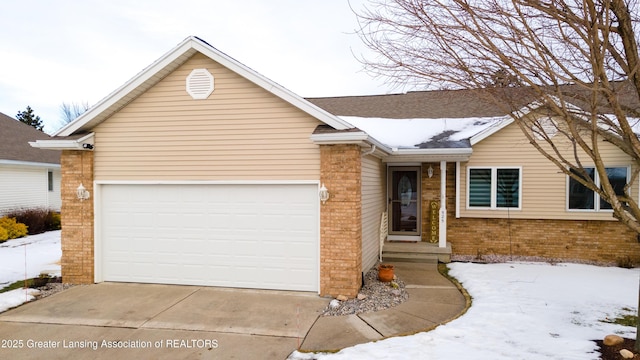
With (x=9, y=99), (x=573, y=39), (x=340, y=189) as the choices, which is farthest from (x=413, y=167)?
(x=9, y=99)

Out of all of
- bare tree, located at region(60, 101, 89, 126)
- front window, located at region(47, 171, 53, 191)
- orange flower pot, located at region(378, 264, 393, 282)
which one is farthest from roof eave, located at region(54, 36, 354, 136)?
bare tree, located at region(60, 101, 89, 126)

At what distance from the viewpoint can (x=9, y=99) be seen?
135 feet

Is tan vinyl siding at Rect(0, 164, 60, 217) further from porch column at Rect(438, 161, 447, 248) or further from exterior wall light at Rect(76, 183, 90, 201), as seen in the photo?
porch column at Rect(438, 161, 447, 248)

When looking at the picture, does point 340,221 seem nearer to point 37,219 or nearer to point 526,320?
point 526,320

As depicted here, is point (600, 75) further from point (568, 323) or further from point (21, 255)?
point (21, 255)

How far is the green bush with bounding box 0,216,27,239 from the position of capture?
14.0 meters

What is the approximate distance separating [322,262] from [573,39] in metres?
5.19

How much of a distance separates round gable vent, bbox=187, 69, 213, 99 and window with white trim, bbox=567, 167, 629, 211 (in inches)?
380

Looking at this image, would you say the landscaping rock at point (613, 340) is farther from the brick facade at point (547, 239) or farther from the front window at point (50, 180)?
the front window at point (50, 180)

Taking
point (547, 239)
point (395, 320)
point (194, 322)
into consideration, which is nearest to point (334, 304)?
point (395, 320)

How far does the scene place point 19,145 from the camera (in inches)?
690

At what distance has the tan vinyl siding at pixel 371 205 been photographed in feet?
27.0

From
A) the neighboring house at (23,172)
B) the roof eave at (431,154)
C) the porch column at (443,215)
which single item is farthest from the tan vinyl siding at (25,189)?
the porch column at (443,215)

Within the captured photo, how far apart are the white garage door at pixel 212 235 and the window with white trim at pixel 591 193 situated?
7.66m
